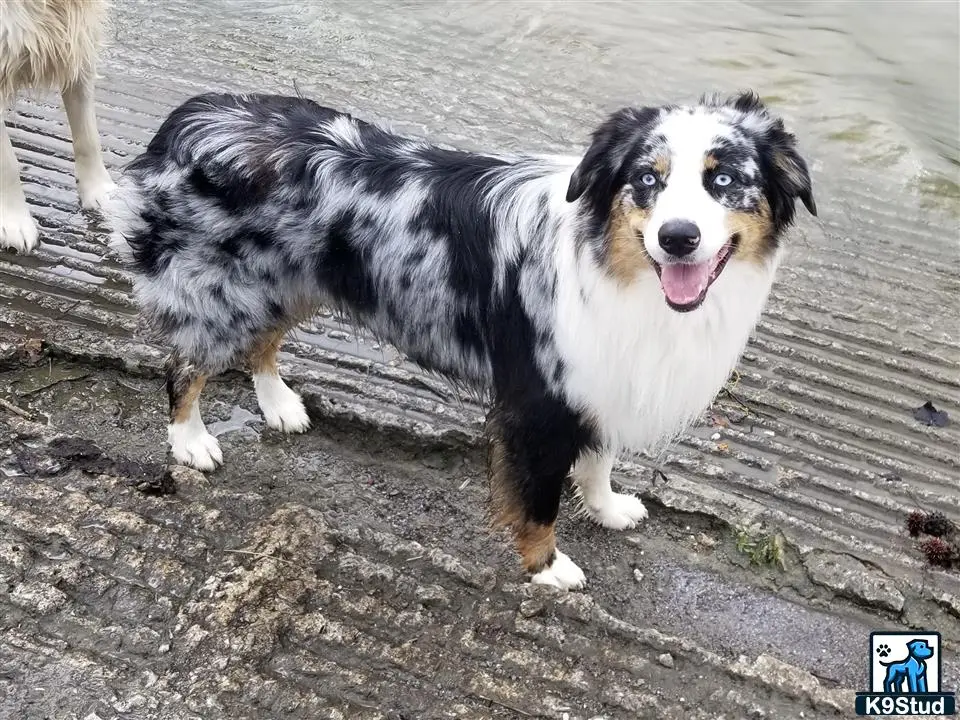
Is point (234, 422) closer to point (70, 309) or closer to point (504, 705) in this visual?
point (70, 309)

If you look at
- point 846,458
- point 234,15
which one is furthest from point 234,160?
point 234,15

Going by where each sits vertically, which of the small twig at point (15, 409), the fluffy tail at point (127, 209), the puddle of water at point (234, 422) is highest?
the fluffy tail at point (127, 209)

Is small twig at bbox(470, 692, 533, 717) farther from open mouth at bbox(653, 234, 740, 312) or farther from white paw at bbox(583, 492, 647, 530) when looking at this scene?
open mouth at bbox(653, 234, 740, 312)

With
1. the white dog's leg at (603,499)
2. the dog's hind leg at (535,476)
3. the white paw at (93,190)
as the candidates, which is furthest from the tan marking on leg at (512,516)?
the white paw at (93,190)

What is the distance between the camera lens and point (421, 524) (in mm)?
3242

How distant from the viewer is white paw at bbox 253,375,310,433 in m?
3.56

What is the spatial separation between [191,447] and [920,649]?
2.79m

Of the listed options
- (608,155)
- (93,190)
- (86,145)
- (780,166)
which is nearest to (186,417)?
(608,155)

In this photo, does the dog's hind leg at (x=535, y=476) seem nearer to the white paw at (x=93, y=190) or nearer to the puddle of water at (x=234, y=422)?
the puddle of water at (x=234, y=422)

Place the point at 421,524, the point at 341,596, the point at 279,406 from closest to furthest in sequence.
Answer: the point at 341,596, the point at 421,524, the point at 279,406

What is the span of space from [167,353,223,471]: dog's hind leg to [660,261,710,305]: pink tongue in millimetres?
1914

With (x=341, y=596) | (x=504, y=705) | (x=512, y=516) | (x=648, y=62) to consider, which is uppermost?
(x=648, y=62)

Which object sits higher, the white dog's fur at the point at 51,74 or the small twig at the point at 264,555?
the white dog's fur at the point at 51,74

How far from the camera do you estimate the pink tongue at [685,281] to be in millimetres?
2355
